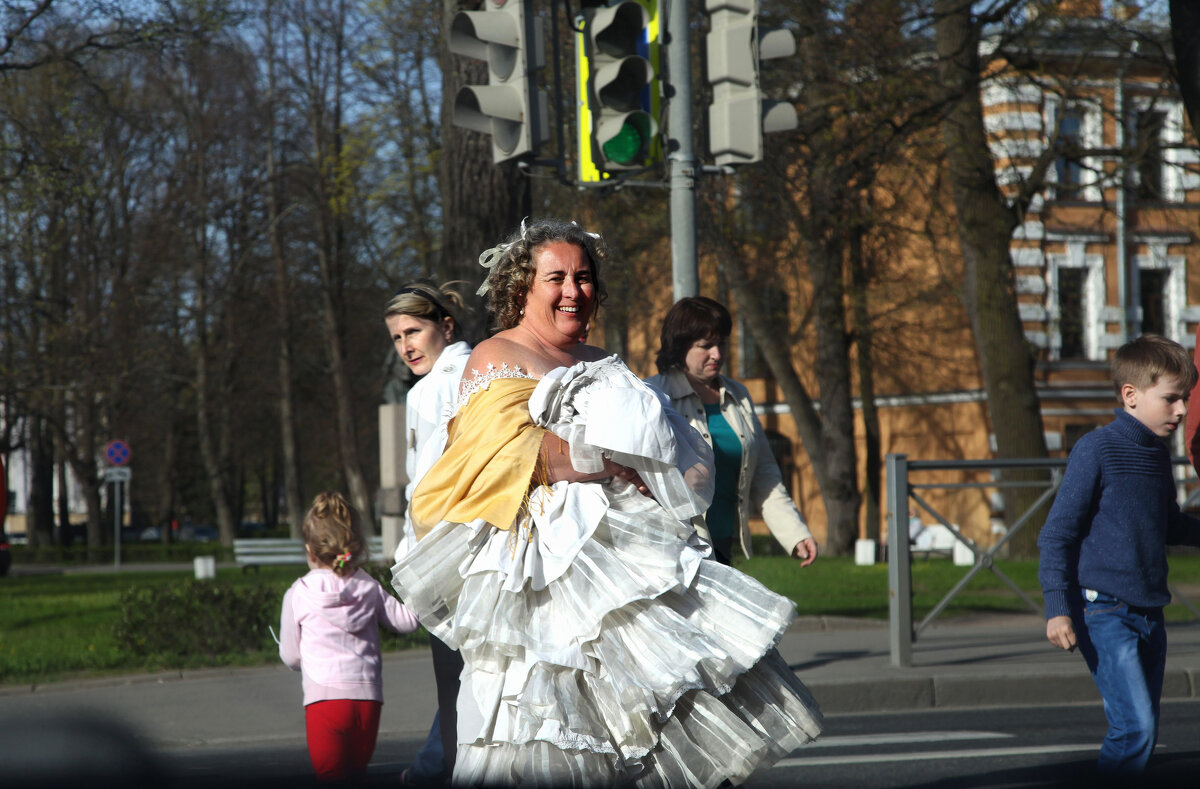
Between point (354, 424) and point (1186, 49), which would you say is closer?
point (1186, 49)

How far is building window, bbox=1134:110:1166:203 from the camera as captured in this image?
1562 centimetres

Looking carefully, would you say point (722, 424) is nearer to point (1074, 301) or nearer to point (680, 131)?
point (680, 131)

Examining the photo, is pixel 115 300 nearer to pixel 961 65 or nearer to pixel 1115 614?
pixel 961 65

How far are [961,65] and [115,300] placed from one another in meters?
23.2

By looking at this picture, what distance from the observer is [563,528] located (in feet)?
10.7

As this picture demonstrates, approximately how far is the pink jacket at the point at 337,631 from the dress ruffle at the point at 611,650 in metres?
1.73

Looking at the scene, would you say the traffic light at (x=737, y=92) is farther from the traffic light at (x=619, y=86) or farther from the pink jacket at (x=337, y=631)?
the pink jacket at (x=337, y=631)

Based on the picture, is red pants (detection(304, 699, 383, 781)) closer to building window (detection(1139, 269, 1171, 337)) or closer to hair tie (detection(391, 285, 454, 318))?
hair tie (detection(391, 285, 454, 318))

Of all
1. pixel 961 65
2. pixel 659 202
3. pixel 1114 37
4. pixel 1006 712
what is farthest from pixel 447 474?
pixel 659 202

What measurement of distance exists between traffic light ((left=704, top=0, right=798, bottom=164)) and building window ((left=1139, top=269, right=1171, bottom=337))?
2875 cm

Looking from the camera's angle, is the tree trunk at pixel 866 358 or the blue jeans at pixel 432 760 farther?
the tree trunk at pixel 866 358

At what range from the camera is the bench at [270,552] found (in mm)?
24641

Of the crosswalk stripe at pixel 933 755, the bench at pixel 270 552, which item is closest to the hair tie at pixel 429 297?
the crosswalk stripe at pixel 933 755

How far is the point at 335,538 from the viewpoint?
5.12 m
